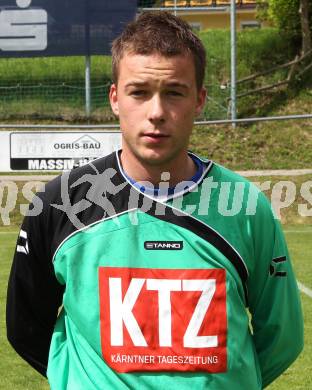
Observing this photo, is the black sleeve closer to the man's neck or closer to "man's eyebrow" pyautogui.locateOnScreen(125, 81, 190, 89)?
the man's neck

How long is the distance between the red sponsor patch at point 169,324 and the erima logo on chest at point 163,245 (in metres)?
0.06

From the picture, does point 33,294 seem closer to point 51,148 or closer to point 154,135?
point 154,135

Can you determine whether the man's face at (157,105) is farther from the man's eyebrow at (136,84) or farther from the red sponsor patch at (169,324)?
the red sponsor patch at (169,324)

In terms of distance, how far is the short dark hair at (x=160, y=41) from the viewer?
7.88 feet

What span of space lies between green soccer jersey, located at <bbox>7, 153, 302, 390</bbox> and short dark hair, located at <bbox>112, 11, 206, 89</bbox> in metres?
0.31

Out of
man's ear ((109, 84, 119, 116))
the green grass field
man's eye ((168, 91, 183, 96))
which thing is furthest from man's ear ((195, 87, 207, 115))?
the green grass field

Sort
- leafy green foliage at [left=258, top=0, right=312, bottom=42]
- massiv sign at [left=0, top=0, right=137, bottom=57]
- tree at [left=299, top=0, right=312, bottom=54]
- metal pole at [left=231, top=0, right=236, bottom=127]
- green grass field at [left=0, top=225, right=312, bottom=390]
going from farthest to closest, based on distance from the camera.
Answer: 1. leafy green foliage at [left=258, top=0, right=312, bottom=42]
2. tree at [left=299, top=0, right=312, bottom=54]
3. massiv sign at [left=0, top=0, right=137, bottom=57]
4. metal pole at [left=231, top=0, right=236, bottom=127]
5. green grass field at [left=0, top=225, right=312, bottom=390]

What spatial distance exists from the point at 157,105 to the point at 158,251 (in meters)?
0.40

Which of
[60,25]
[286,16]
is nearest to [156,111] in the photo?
[60,25]

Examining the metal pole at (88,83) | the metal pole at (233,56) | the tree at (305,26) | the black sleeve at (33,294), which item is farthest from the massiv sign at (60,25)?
the black sleeve at (33,294)

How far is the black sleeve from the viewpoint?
8.39 feet

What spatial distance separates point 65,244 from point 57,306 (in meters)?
0.28

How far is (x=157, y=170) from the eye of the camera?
2.44m

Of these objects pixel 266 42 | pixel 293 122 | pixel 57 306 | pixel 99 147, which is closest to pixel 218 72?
pixel 266 42
